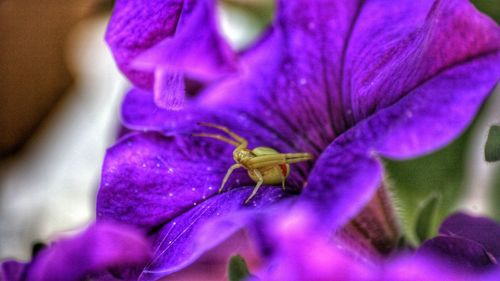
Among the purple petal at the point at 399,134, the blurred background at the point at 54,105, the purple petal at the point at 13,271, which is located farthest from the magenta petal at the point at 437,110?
the blurred background at the point at 54,105

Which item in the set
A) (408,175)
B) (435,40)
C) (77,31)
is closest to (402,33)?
(435,40)

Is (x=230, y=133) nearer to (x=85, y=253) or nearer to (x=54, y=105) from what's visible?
(x=85, y=253)

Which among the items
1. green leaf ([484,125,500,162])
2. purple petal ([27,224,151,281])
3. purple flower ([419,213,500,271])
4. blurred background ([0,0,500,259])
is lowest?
blurred background ([0,0,500,259])

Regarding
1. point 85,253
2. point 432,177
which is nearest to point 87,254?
point 85,253

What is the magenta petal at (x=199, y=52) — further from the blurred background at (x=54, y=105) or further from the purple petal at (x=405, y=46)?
the blurred background at (x=54, y=105)

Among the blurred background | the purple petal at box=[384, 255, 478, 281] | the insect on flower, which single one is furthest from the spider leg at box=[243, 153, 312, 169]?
the blurred background

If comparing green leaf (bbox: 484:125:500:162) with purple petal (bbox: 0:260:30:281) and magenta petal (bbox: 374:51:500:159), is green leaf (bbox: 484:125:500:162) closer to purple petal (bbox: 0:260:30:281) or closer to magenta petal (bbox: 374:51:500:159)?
magenta petal (bbox: 374:51:500:159)
